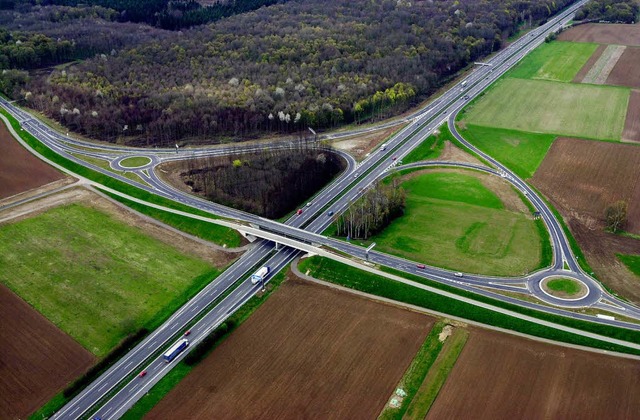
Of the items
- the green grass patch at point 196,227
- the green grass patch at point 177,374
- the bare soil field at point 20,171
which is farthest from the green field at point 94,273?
the bare soil field at point 20,171

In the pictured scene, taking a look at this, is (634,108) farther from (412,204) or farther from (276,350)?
(276,350)

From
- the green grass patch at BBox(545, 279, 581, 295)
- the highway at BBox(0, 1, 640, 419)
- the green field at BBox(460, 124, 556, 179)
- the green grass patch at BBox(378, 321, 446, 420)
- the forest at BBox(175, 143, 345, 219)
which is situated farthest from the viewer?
the green field at BBox(460, 124, 556, 179)

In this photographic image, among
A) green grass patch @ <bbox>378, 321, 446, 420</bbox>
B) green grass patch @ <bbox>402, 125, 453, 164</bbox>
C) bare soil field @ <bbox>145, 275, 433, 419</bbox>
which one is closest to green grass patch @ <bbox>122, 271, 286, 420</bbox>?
bare soil field @ <bbox>145, 275, 433, 419</bbox>

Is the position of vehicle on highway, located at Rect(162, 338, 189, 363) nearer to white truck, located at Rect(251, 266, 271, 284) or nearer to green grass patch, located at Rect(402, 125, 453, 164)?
white truck, located at Rect(251, 266, 271, 284)

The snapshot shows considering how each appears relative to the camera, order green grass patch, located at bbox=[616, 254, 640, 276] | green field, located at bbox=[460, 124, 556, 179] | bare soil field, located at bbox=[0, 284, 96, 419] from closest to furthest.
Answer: bare soil field, located at bbox=[0, 284, 96, 419] < green grass patch, located at bbox=[616, 254, 640, 276] < green field, located at bbox=[460, 124, 556, 179]

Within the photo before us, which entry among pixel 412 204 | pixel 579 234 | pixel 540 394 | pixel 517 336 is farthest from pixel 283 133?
pixel 540 394

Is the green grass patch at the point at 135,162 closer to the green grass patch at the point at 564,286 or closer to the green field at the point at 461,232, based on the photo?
the green field at the point at 461,232

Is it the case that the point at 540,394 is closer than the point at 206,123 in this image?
Yes
